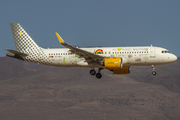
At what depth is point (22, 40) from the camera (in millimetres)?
62250

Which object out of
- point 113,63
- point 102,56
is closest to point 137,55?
point 113,63

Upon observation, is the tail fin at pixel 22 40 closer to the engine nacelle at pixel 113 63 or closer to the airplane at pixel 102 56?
the airplane at pixel 102 56

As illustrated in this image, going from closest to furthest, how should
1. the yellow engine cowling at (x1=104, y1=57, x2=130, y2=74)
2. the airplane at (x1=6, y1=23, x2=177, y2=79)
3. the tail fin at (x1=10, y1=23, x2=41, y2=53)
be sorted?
the yellow engine cowling at (x1=104, y1=57, x2=130, y2=74), the airplane at (x1=6, y1=23, x2=177, y2=79), the tail fin at (x1=10, y1=23, x2=41, y2=53)

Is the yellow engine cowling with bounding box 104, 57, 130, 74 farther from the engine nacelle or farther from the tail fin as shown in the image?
the tail fin

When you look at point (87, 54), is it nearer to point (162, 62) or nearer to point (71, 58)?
point (71, 58)

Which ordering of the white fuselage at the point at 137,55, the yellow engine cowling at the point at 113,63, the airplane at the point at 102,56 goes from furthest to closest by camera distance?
1. the white fuselage at the point at 137,55
2. the airplane at the point at 102,56
3. the yellow engine cowling at the point at 113,63

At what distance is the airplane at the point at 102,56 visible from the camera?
54.4 metres

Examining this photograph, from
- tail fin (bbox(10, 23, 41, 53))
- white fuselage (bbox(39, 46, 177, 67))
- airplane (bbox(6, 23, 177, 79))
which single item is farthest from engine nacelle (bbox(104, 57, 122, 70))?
tail fin (bbox(10, 23, 41, 53))

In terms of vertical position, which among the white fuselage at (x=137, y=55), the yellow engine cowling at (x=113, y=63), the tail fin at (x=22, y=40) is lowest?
the yellow engine cowling at (x=113, y=63)

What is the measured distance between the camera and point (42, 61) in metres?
59.9

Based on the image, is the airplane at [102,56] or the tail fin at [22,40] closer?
the airplane at [102,56]

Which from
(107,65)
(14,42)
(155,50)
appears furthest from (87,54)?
(14,42)

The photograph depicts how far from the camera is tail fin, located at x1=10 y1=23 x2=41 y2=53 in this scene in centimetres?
6128

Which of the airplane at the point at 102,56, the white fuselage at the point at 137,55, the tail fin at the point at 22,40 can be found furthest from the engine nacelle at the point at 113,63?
the tail fin at the point at 22,40
